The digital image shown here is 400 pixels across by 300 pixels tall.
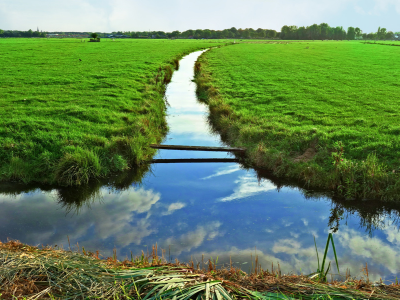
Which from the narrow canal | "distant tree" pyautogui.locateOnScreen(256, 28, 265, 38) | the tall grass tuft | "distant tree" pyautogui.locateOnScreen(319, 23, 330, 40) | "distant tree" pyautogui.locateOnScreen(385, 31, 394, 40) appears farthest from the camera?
"distant tree" pyautogui.locateOnScreen(256, 28, 265, 38)

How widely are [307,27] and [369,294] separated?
660 feet

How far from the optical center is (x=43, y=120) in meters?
12.5

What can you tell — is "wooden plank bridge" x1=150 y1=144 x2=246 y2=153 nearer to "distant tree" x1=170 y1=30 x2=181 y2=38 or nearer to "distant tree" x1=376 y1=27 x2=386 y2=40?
"distant tree" x1=170 y1=30 x2=181 y2=38

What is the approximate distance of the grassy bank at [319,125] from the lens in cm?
888

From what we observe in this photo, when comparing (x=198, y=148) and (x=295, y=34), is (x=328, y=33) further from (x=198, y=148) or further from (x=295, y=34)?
(x=198, y=148)

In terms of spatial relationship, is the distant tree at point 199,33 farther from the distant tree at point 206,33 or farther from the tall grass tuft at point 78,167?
the tall grass tuft at point 78,167

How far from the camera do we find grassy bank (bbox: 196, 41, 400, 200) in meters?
8.88

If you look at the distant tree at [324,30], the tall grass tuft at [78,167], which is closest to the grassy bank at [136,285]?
the tall grass tuft at [78,167]

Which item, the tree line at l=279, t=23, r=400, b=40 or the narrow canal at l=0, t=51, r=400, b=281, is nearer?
the narrow canal at l=0, t=51, r=400, b=281

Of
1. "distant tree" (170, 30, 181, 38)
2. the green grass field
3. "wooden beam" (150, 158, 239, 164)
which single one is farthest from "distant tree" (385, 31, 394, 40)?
"wooden beam" (150, 158, 239, 164)

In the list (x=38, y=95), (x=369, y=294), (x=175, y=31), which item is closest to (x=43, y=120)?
(x=38, y=95)

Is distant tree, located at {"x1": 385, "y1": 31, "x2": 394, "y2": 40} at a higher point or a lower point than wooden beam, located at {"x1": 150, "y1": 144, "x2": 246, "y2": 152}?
higher

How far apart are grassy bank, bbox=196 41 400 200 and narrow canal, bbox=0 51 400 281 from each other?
72cm

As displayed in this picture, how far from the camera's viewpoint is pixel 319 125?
1275 cm
